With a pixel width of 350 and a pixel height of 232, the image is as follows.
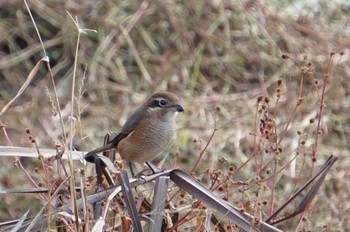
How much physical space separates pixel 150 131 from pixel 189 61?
3.11 metres

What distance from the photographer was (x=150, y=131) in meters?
4.03

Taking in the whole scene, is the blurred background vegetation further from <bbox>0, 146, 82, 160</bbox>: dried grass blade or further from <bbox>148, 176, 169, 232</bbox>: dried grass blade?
<bbox>148, 176, 169, 232</bbox>: dried grass blade

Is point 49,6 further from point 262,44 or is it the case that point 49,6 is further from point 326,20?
point 326,20

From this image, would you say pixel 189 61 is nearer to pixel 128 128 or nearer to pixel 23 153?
pixel 128 128

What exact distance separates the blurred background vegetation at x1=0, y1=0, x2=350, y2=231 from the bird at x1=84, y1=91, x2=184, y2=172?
2.26m

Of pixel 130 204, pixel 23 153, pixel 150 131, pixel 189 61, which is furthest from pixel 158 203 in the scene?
pixel 189 61

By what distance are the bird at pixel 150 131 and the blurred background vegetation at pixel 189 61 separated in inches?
88.9

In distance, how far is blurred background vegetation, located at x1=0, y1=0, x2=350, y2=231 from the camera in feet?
21.5

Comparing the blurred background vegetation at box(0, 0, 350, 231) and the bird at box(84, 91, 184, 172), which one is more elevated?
the bird at box(84, 91, 184, 172)

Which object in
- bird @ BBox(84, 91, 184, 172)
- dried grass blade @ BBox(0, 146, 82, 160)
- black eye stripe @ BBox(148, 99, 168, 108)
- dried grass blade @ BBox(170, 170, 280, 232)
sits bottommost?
bird @ BBox(84, 91, 184, 172)

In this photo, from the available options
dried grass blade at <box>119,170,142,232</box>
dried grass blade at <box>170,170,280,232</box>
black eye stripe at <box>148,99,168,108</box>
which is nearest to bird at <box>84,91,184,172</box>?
black eye stripe at <box>148,99,168,108</box>

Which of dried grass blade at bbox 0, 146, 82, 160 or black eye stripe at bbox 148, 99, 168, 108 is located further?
black eye stripe at bbox 148, 99, 168, 108

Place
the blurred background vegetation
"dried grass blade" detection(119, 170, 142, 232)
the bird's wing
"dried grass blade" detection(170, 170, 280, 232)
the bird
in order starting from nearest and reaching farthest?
1. "dried grass blade" detection(119, 170, 142, 232)
2. "dried grass blade" detection(170, 170, 280, 232)
3. the bird's wing
4. the bird
5. the blurred background vegetation

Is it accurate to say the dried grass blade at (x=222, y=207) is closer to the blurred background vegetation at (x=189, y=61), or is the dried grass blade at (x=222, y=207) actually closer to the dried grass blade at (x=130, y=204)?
the dried grass blade at (x=130, y=204)
